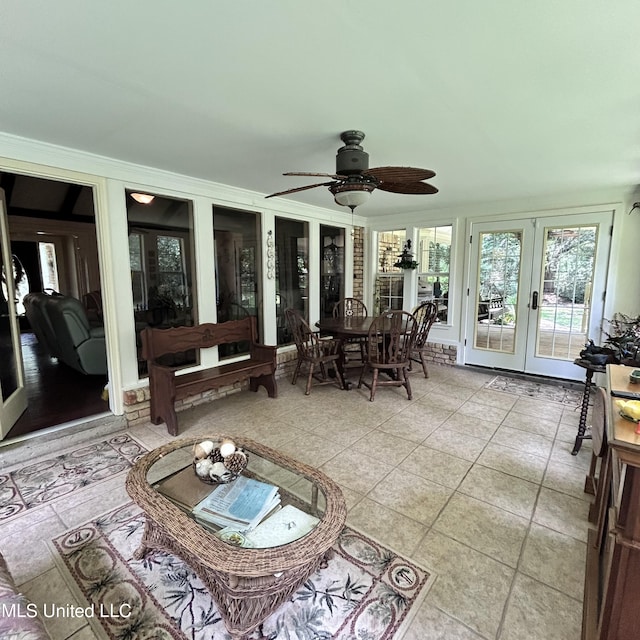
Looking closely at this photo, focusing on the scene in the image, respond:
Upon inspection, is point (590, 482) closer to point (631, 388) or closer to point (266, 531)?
point (631, 388)

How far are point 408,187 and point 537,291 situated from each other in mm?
2741

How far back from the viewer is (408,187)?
2.61m

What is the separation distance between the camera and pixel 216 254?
3828mm

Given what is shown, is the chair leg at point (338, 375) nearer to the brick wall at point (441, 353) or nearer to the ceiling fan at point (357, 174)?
the brick wall at point (441, 353)

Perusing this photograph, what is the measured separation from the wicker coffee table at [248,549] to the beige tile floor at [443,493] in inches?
19.4

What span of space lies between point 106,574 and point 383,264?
16.8ft

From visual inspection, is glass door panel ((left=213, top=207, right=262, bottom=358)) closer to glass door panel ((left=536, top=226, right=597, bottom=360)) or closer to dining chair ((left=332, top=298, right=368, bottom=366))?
dining chair ((left=332, top=298, right=368, bottom=366))

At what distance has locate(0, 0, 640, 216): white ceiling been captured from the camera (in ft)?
4.20

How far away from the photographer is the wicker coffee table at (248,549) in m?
1.20

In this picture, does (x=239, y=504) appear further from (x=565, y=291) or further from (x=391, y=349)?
(x=565, y=291)

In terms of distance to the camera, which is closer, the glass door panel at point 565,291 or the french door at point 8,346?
the french door at point 8,346

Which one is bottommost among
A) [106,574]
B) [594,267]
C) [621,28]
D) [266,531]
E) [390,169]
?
[106,574]

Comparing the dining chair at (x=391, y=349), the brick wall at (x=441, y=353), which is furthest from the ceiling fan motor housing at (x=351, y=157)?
the brick wall at (x=441, y=353)

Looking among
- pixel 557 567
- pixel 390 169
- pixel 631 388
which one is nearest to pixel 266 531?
pixel 557 567
